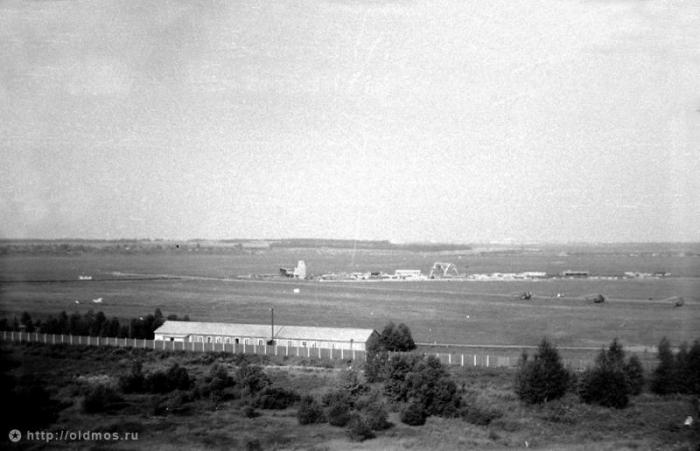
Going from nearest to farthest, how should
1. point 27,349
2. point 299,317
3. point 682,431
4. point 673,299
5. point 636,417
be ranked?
point 682,431 → point 636,417 → point 27,349 → point 299,317 → point 673,299

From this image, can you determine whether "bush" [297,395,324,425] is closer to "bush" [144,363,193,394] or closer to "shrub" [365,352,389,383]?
"shrub" [365,352,389,383]

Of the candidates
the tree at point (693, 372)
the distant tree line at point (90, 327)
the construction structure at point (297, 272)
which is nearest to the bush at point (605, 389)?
the tree at point (693, 372)

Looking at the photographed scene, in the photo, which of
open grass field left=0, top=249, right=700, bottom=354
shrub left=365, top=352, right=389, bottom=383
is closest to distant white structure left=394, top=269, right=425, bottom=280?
open grass field left=0, top=249, right=700, bottom=354

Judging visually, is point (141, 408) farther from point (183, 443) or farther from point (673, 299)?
point (673, 299)

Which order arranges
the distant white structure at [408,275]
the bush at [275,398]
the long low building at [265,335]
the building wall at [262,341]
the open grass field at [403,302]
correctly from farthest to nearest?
the distant white structure at [408,275] → the open grass field at [403,302] → the long low building at [265,335] → the building wall at [262,341] → the bush at [275,398]

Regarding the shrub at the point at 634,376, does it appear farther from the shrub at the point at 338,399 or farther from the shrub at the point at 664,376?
the shrub at the point at 338,399

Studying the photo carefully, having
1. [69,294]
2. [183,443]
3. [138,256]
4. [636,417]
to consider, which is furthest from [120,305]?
[138,256]
